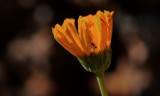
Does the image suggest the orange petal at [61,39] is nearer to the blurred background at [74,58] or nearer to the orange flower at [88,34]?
the orange flower at [88,34]

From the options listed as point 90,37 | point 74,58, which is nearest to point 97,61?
point 90,37

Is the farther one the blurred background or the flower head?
the blurred background

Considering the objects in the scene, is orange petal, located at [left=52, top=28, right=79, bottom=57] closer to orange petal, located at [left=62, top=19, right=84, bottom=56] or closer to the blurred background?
orange petal, located at [left=62, top=19, right=84, bottom=56]

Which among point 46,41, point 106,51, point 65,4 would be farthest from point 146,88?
point 106,51

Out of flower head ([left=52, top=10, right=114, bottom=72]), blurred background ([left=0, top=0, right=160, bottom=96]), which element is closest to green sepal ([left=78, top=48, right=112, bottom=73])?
flower head ([left=52, top=10, right=114, bottom=72])

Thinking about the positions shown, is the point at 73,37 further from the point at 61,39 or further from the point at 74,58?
the point at 74,58
